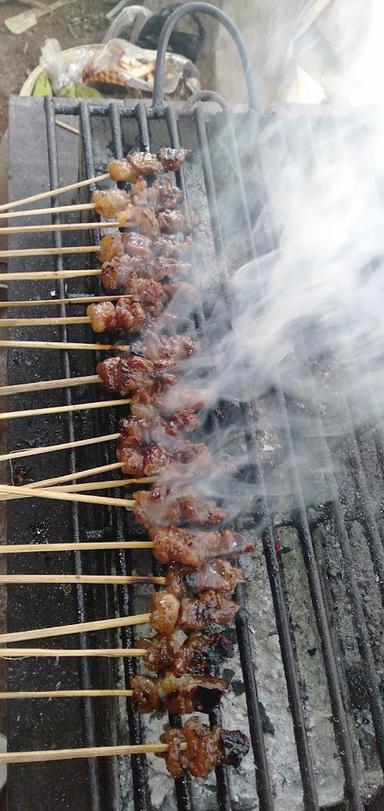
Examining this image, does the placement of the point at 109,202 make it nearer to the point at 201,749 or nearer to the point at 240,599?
the point at 240,599

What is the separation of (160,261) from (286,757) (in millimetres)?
2740

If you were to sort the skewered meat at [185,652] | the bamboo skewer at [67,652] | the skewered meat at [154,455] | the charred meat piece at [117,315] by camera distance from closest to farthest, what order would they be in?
the bamboo skewer at [67,652], the skewered meat at [185,652], the skewered meat at [154,455], the charred meat piece at [117,315]

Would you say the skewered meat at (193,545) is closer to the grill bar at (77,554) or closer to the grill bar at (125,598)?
the grill bar at (125,598)

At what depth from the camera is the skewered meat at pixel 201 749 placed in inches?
98.9

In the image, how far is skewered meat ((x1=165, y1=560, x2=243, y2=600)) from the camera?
2.76m

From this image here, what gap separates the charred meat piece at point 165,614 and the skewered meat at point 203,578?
0.20ft

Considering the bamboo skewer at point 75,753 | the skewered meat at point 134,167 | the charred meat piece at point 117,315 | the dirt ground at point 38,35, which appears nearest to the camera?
the bamboo skewer at point 75,753

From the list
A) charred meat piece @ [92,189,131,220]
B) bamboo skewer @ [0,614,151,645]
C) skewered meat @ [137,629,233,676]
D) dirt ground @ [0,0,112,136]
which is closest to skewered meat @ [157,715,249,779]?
skewered meat @ [137,629,233,676]

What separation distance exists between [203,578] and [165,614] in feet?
0.79

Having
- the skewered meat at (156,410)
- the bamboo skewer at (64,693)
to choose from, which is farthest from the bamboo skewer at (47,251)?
the bamboo skewer at (64,693)

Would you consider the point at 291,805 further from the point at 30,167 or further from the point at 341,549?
the point at 30,167

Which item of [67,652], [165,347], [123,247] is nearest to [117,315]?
[165,347]

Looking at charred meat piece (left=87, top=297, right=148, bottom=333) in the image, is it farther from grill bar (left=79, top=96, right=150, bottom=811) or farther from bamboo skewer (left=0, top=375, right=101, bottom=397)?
grill bar (left=79, top=96, right=150, bottom=811)

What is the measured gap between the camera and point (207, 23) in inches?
244
